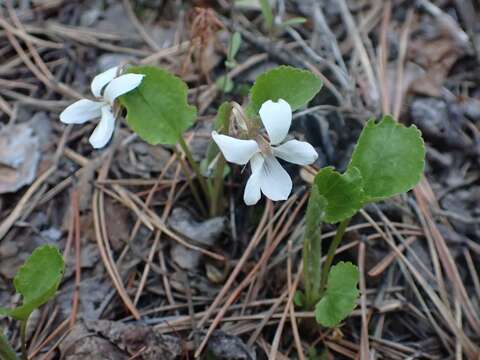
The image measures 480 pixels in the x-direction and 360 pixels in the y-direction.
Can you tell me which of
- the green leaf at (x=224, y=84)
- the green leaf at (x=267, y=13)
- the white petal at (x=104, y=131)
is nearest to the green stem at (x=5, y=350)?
the white petal at (x=104, y=131)

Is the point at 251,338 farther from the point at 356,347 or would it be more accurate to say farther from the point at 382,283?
the point at 382,283

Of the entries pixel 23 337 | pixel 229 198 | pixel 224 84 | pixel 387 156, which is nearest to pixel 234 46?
pixel 224 84

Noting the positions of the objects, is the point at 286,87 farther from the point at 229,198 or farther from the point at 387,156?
the point at 229,198

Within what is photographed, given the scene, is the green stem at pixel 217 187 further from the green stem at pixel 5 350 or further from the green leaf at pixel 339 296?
the green stem at pixel 5 350

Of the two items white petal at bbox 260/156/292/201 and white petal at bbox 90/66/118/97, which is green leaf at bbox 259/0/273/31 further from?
white petal at bbox 260/156/292/201

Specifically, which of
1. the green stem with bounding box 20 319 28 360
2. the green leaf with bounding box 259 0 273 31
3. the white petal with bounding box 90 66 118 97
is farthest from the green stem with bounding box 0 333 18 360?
the green leaf with bounding box 259 0 273 31

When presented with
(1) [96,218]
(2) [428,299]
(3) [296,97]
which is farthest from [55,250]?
(2) [428,299]
